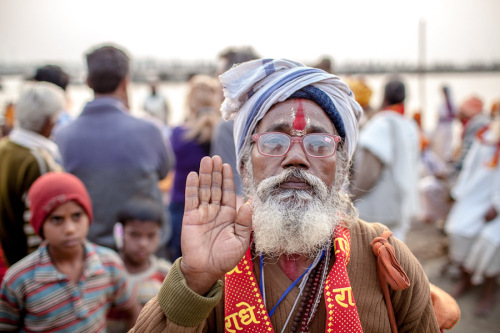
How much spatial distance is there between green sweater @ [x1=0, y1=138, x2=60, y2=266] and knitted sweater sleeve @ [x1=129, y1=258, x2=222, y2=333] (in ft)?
5.49

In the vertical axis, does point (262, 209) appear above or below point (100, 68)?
below

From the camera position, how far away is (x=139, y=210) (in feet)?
9.90

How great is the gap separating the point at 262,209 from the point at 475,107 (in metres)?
6.73

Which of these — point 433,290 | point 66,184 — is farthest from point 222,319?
point 66,184

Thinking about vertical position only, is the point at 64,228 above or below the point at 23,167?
below

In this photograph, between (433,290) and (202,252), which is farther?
(433,290)

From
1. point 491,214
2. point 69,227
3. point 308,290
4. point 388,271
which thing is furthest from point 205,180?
point 491,214

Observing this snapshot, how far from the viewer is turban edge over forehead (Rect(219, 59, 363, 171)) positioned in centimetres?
168

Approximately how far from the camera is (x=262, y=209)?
1663 mm

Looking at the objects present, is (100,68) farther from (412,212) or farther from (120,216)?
(412,212)

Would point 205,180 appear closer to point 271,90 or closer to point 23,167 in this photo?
point 271,90

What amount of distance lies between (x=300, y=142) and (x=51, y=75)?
3518 mm

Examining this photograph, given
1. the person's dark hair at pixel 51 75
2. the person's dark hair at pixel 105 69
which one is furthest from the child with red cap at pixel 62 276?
the person's dark hair at pixel 51 75

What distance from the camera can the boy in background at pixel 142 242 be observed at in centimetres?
300
